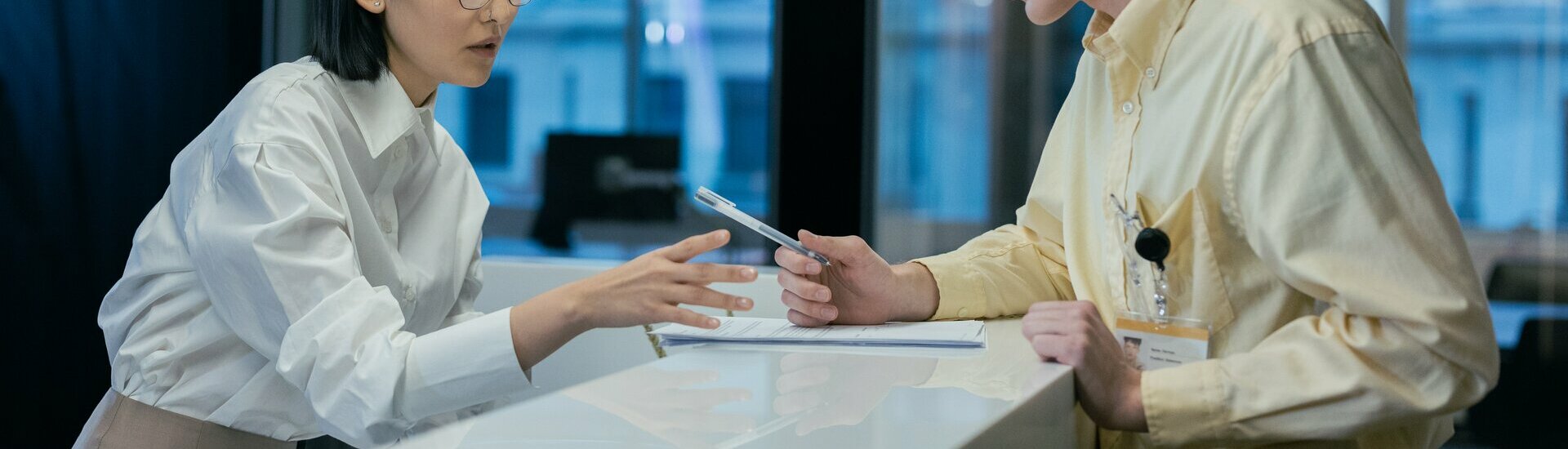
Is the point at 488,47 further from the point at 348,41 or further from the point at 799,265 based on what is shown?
the point at 799,265

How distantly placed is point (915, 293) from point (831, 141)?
7.76 ft

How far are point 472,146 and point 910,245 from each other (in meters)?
3.17

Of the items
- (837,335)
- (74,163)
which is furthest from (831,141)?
(837,335)

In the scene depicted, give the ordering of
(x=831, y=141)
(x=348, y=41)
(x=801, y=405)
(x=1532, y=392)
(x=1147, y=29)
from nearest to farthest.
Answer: (x=801, y=405), (x=1147, y=29), (x=348, y=41), (x=1532, y=392), (x=831, y=141)

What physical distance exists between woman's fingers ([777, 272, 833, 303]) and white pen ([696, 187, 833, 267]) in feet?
0.10

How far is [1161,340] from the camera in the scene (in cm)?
105

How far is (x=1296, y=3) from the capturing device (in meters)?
1.02

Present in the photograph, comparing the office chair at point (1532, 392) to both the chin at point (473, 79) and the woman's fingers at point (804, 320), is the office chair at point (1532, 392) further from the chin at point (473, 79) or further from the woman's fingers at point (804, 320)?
the chin at point (473, 79)

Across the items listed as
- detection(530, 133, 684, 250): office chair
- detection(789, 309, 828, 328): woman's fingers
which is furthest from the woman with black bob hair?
detection(530, 133, 684, 250): office chair

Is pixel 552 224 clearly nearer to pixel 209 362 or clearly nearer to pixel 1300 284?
pixel 209 362

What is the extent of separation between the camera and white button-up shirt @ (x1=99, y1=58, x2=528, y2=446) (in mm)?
1206

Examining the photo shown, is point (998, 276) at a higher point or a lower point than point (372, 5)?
lower

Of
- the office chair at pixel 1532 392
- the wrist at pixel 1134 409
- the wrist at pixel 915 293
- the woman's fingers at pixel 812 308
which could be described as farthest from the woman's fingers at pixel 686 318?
the office chair at pixel 1532 392

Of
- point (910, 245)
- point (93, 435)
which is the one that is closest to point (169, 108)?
point (93, 435)
